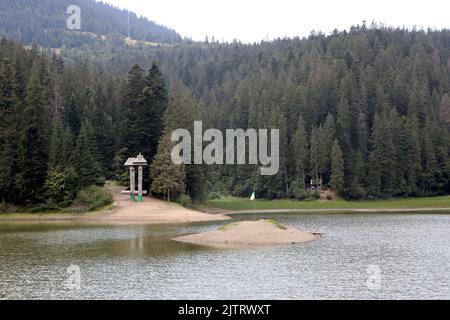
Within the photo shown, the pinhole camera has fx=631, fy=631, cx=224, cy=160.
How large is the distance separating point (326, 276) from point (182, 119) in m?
59.1

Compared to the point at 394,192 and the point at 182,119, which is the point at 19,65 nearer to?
the point at 182,119

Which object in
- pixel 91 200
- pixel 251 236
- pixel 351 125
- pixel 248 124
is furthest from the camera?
pixel 248 124

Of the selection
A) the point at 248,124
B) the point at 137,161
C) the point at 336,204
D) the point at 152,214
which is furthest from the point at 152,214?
the point at 248,124

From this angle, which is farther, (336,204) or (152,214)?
(336,204)

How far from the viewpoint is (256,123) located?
14650 cm

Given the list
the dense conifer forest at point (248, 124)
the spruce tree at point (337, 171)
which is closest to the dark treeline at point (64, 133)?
the dense conifer forest at point (248, 124)

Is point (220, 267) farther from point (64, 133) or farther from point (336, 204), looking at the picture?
point (336, 204)

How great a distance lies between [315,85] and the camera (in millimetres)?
154375

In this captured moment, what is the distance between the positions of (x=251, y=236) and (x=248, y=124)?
98.0 metres

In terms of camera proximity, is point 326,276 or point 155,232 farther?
point 155,232

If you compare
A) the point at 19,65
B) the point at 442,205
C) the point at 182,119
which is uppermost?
the point at 19,65

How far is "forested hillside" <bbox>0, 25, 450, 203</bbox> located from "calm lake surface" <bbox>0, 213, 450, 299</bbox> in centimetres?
2618

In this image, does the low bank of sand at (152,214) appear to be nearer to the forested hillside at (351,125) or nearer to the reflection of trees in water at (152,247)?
the reflection of trees in water at (152,247)
